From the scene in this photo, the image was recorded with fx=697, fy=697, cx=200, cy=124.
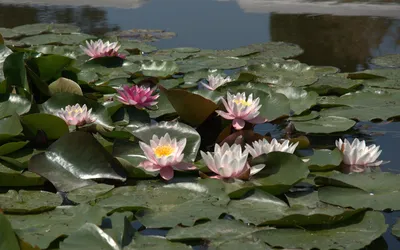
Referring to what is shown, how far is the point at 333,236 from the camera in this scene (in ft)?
6.00

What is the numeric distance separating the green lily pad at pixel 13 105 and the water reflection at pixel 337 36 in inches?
76.4

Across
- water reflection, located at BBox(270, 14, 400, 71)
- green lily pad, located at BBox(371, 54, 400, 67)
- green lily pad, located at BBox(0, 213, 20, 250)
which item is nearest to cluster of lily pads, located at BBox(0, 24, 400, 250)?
green lily pad, located at BBox(0, 213, 20, 250)

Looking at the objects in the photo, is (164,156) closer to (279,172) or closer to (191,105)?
(279,172)

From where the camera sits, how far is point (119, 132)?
2.62m

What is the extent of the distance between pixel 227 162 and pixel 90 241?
0.60m

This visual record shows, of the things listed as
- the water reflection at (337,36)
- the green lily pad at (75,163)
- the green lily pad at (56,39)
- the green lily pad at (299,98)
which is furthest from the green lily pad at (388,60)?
the green lily pad at (75,163)

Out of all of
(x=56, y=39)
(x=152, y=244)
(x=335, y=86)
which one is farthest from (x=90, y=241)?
(x=56, y=39)

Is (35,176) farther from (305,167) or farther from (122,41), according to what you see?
(122,41)

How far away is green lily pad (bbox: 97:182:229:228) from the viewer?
1.95 m

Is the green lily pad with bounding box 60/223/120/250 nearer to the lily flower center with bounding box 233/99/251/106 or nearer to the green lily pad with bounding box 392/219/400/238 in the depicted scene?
the green lily pad with bounding box 392/219/400/238

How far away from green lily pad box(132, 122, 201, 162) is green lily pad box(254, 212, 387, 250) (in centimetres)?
63

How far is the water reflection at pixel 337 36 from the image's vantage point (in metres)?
4.24

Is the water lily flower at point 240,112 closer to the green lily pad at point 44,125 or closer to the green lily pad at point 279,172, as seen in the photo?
the green lily pad at point 279,172

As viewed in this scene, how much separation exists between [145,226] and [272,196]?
0.40 metres
